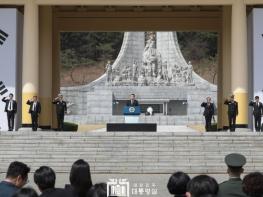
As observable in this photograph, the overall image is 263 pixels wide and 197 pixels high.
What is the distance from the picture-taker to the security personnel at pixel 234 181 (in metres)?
5.06

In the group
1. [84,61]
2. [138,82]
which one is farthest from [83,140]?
[84,61]

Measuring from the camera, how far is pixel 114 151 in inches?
726

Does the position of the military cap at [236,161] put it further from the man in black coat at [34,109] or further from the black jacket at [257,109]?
the black jacket at [257,109]

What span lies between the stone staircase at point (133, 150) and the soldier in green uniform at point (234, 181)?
1152cm

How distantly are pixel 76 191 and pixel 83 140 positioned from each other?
14255mm

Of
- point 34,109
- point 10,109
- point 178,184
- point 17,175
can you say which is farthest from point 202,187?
point 10,109

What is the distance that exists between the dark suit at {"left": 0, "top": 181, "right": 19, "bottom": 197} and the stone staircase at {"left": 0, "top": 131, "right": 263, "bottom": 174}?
459 inches

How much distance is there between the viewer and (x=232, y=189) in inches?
201

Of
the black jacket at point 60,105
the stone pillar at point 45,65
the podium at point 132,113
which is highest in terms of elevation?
the stone pillar at point 45,65

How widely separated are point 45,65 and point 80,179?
21152mm

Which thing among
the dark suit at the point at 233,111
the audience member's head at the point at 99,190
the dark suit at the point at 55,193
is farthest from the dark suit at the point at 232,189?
the dark suit at the point at 233,111

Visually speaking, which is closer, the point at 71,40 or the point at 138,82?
the point at 138,82

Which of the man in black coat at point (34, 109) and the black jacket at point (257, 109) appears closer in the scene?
the man in black coat at point (34, 109)

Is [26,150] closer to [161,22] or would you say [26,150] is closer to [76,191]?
[161,22]
